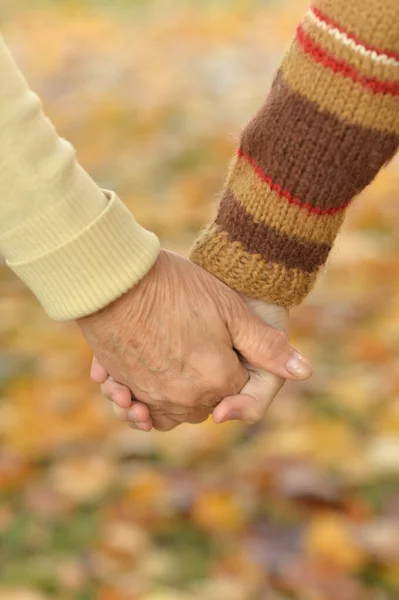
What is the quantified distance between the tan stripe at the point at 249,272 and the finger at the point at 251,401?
0.37 feet

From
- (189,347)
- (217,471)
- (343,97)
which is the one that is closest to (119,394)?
(189,347)

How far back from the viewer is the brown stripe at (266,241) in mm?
1348

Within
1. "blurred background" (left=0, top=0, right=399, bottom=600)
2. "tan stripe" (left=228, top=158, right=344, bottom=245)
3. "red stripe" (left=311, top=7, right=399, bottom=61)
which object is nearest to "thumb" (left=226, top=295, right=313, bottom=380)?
"tan stripe" (left=228, top=158, right=344, bottom=245)

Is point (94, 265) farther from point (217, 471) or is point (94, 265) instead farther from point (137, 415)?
point (217, 471)

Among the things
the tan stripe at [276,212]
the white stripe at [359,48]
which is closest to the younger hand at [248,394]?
the tan stripe at [276,212]

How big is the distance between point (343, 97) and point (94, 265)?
38 cm

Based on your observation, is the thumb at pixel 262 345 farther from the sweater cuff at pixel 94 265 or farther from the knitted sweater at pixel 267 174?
the sweater cuff at pixel 94 265

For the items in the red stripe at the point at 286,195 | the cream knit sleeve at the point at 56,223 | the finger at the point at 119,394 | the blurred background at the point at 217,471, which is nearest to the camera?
the cream knit sleeve at the point at 56,223

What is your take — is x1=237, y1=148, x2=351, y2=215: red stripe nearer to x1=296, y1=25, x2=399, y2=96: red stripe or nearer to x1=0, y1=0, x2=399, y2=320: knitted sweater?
x1=0, y1=0, x2=399, y2=320: knitted sweater

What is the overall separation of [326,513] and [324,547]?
10 cm

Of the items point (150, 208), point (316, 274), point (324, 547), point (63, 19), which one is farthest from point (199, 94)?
point (316, 274)

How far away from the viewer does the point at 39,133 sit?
48.4 inches

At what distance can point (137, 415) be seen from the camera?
143 centimetres

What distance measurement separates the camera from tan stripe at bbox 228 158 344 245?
4.35 feet
